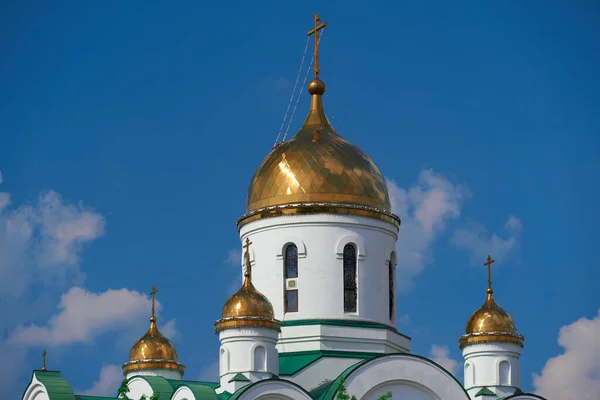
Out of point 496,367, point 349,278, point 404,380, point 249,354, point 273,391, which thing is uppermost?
point 349,278

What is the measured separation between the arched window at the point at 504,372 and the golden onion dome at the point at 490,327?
479 millimetres

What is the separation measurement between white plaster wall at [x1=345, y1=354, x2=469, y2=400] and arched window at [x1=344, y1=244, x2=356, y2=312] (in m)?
2.13

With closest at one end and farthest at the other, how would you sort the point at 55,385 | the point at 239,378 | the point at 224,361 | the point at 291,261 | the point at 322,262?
1. the point at 239,378
2. the point at 55,385
3. the point at 224,361
4. the point at 322,262
5. the point at 291,261

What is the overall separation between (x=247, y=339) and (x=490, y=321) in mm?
5339

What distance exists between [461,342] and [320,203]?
4.05 metres

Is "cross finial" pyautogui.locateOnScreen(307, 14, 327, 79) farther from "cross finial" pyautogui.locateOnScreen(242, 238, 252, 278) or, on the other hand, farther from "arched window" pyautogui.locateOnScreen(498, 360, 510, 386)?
"arched window" pyautogui.locateOnScreen(498, 360, 510, 386)

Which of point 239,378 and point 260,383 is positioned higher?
point 239,378

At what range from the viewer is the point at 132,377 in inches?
1271

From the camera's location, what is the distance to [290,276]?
105 feet

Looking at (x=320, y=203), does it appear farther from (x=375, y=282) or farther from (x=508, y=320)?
(x=508, y=320)

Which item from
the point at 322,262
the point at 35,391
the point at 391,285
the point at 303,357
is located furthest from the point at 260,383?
the point at 391,285

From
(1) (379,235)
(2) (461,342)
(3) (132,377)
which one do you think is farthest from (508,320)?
(3) (132,377)

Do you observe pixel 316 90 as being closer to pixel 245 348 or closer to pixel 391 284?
pixel 391 284

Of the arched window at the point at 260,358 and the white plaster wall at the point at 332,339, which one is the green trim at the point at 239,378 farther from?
the white plaster wall at the point at 332,339
